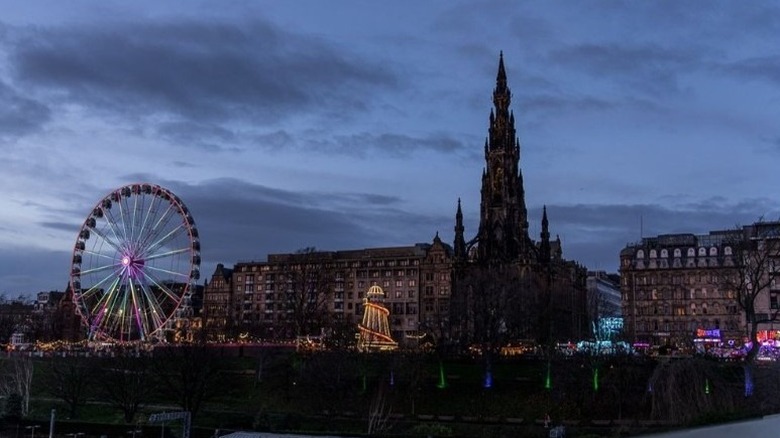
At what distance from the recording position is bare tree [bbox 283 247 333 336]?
10394 cm

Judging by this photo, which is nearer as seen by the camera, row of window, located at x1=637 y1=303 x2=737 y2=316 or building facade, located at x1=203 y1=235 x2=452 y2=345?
building facade, located at x1=203 y1=235 x2=452 y2=345

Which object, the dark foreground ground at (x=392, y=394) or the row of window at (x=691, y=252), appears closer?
the dark foreground ground at (x=392, y=394)

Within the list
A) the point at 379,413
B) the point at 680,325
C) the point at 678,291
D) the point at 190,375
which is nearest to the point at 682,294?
the point at 678,291

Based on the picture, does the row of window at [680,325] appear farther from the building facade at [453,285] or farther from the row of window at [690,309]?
the building facade at [453,285]

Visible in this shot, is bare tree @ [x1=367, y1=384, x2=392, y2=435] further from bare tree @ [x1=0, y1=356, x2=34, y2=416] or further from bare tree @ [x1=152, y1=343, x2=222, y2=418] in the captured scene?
bare tree @ [x1=0, y1=356, x2=34, y2=416]

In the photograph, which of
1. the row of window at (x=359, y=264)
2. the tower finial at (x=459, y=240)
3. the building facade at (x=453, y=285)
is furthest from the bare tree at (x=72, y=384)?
the row of window at (x=359, y=264)

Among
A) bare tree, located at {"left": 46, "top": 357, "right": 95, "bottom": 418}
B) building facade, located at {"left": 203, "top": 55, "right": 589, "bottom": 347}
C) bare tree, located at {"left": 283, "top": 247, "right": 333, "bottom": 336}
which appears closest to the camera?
bare tree, located at {"left": 46, "top": 357, "right": 95, "bottom": 418}

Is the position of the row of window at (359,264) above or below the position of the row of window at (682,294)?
above

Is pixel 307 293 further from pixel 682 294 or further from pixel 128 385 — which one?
pixel 128 385

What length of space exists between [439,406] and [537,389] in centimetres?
763

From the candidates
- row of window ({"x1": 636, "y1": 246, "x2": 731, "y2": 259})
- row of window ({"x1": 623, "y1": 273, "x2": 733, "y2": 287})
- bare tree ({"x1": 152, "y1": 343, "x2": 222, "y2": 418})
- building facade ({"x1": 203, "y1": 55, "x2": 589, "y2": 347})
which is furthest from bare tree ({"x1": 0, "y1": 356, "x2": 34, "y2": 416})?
row of window ({"x1": 636, "y1": 246, "x2": 731, "y2": 259})

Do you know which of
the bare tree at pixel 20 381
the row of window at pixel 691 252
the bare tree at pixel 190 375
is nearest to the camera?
the bare tree at pixel 190 375

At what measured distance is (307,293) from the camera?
11794 centimetres

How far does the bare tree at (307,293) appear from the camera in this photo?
4092 inches
